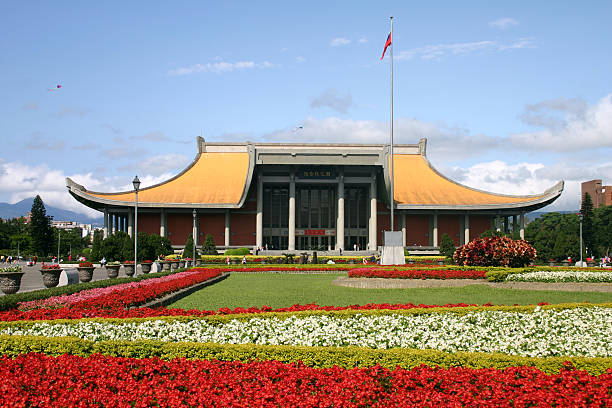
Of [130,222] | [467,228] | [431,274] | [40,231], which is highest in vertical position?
[130,222]

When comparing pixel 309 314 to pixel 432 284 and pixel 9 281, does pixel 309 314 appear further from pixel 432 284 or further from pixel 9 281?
pixel 432 284

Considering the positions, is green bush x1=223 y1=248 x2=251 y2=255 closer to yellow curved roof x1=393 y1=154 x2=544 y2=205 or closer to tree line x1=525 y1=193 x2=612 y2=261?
yellow curved roof x1=393 y1=154 x2=544 y2=205

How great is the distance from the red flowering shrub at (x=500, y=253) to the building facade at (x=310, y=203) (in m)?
23.4

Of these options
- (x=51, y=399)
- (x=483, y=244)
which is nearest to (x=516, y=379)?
(x=51, y=399)

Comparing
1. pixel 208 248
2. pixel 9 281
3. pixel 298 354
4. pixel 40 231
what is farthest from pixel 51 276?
pixel 40 231

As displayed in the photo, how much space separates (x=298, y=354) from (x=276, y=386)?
1320 mm

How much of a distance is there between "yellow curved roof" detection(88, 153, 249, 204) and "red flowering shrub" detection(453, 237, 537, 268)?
97.2ft

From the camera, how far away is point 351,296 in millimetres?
16172

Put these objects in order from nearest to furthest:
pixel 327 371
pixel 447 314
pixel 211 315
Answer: pixel 327 371, pixel 211 315, pixel 447 314

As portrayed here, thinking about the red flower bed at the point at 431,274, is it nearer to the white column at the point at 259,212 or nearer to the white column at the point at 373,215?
the white column at the point at 373,215

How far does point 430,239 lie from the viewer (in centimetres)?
5275

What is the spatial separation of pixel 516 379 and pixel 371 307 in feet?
15.4

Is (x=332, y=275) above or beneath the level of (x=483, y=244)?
beneath

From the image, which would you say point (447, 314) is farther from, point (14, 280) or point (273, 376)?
point (14, 280)
